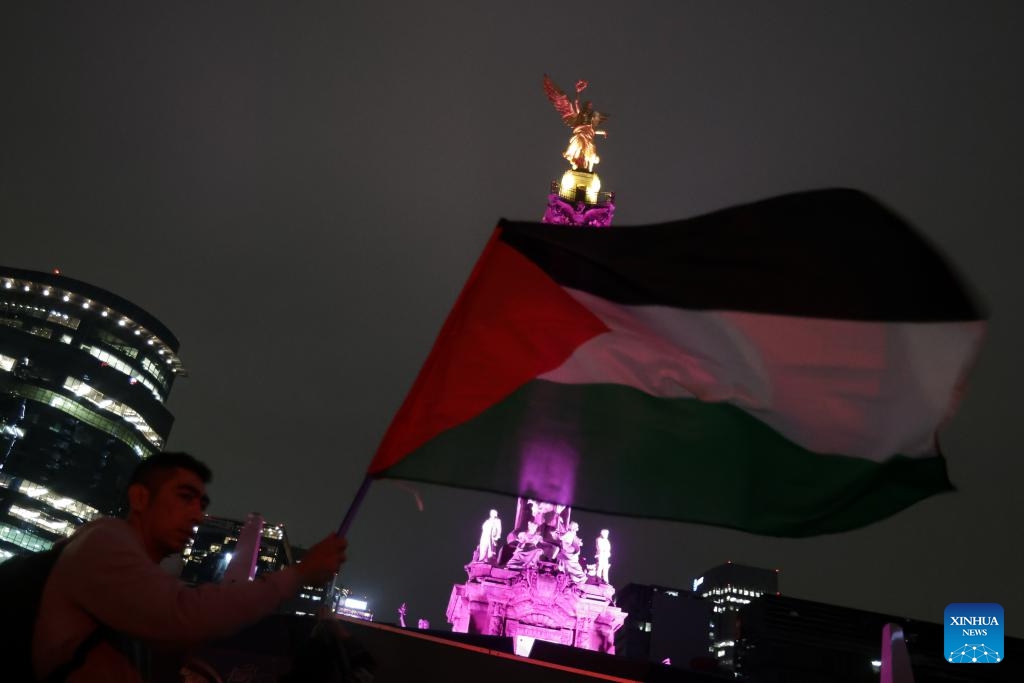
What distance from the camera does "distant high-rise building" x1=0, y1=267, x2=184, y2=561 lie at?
71812 mm

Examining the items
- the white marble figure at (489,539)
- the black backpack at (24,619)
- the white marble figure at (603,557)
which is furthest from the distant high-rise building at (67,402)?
the black backpack at (24,619)

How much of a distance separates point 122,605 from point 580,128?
5143 centimetres

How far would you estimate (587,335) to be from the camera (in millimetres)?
4535

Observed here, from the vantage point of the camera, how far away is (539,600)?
34438 mm

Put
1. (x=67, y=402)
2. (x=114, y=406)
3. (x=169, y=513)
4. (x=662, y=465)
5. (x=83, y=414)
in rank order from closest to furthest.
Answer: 1. (x=169, y=513)
2. (x=662, y=465)
3. (x=67, y=402)
4. (x=83, y=414)
5. (x=114, y=406)

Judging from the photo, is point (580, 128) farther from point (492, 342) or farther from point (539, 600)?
point (492, 342)

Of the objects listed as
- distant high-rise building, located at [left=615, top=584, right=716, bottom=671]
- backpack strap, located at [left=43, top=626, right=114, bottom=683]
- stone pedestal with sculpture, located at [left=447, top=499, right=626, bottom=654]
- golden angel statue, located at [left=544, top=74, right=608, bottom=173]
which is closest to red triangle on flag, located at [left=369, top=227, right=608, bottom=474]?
backpack strap, located at [left=43, top=626, right=114, bottom=683]

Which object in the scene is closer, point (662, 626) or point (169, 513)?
point (169, 513)

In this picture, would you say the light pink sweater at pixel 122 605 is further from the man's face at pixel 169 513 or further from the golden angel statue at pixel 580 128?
the golden angel statue at pixel 580 128

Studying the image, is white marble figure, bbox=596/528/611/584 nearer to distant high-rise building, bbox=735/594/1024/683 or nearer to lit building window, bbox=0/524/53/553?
distant high-rise building, bbox=735/594/1024/683

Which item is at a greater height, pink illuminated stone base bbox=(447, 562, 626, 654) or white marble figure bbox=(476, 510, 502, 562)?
white marble figure bbox=(476, 510, 502, 562)

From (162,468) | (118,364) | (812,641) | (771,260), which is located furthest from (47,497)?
(771,260)

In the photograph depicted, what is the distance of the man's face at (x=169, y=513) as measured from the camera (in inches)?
114

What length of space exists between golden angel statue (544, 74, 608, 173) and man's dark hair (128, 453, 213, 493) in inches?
1948
